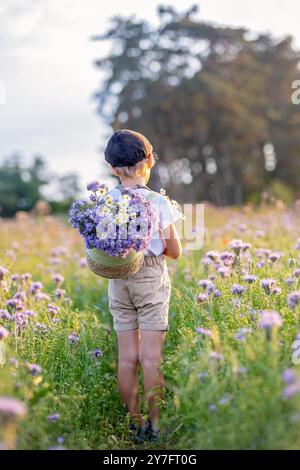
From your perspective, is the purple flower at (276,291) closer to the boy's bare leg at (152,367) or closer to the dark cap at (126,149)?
the boy's bare leg at (152,367)

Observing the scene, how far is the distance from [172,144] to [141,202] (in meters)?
26.5

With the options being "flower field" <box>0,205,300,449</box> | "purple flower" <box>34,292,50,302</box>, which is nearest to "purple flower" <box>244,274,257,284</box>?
"flower field" <box>0,205,300,449</box>

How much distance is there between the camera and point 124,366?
3641 millimetres

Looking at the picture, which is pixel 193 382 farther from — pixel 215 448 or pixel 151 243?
pixel 151 243

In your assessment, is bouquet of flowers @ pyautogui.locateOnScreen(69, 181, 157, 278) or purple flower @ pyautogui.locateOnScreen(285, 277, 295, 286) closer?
bouquet of flowers @ pyautogui.locateOnScreen(69, 181, 157, 278)

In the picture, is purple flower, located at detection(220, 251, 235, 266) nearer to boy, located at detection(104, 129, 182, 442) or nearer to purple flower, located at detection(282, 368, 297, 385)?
boy, located at detection(104, 129, 182, 442)

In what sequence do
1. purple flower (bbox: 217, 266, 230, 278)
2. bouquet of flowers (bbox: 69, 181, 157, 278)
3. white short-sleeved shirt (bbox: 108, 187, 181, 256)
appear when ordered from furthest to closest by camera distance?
purple flower (bbox: 217, 266, 230, 278) → white short-sleeved shirt (bbox: 108, 187, 181, 256) → bouquet of flowers (bbox: 69, 181, 157, 278)

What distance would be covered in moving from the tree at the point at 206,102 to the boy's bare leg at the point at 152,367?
2339 cm

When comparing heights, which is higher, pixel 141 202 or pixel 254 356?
pixel 141 202

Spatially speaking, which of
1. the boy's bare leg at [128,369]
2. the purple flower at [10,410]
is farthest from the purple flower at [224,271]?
the purple flower at [10,410]

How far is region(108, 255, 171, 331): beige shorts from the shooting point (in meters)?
3.54

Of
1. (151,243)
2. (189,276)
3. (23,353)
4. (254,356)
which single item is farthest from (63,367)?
(189,276)

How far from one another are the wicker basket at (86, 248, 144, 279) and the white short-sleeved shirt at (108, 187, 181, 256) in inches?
8.4

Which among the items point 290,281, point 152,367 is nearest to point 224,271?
point 290,281
